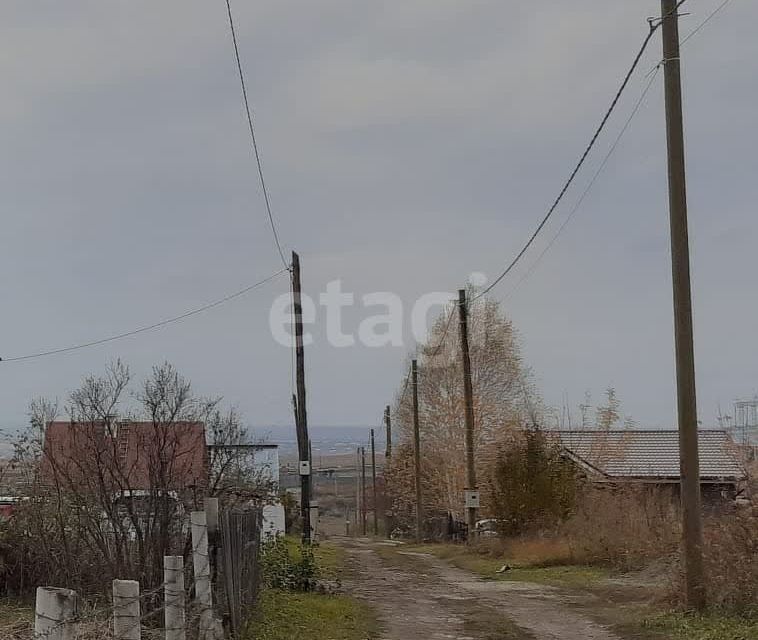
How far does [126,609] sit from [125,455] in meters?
5.09

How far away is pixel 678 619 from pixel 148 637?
21.9ft

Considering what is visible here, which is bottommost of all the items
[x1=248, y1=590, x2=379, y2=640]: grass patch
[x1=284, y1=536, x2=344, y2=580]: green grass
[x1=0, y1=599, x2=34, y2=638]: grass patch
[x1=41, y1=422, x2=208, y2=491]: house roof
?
[x1=284, y1=536, x2=344, y2=580]: green grass

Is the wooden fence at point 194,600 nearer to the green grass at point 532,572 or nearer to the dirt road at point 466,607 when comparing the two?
the dirt road at point 466,607

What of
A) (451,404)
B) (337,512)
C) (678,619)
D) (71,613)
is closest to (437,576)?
(678,619)

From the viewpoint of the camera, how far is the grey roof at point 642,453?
33281 millimetres

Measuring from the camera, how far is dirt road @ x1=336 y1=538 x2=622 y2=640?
1252cm

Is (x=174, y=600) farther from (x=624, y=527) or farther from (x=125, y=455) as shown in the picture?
(x=624, y=527)

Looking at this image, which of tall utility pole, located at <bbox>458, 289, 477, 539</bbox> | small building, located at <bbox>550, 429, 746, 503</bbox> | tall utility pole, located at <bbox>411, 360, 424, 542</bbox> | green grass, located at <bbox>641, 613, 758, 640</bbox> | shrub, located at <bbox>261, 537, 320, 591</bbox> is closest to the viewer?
green grass, located at <bbox>641, 613, 758, 640</bbox>

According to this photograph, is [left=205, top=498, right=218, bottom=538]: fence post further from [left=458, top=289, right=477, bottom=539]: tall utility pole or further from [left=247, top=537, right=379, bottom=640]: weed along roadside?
[left=458, top=289, right=477, bottom=539]: tall utility pole

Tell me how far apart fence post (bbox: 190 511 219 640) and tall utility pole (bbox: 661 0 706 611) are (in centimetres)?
648

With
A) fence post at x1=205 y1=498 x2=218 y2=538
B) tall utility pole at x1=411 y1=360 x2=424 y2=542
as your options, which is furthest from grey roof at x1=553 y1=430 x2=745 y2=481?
fence post at x1=205 y1=498 x2=218 y2=538

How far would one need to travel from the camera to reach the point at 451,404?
4366 cm

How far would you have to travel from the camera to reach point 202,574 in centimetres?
872

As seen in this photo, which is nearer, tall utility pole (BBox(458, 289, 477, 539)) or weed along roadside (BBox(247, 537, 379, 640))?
weed along roadside (BBox(247, 537, 379, 640))
